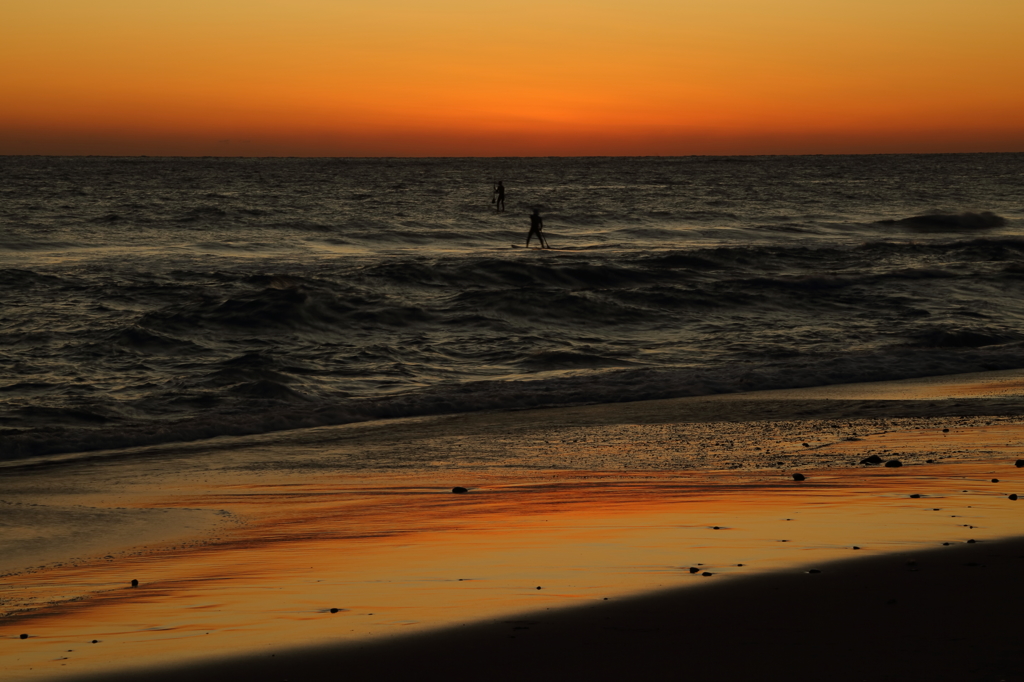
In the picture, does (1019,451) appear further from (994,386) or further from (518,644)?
(518,644)

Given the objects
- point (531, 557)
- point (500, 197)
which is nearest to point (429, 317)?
point (531, 557)

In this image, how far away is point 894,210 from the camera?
59250 mm

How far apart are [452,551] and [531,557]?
1.56 feet

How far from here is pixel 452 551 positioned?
220 inches

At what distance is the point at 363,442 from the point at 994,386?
26.3 feet

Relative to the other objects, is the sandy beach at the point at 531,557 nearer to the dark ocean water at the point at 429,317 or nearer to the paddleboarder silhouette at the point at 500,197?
the dark ocean water at the point at 429,317

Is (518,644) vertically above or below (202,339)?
above

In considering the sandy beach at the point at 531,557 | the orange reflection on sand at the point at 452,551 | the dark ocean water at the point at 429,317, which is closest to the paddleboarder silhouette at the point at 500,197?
the dark ocean water at the point at 429,317

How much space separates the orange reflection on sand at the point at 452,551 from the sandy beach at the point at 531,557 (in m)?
0.02

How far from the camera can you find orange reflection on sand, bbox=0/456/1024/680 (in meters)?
4.32

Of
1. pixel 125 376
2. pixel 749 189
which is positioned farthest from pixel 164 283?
pixel 749 189

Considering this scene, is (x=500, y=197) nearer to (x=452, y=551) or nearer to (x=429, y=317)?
(x=429, y=317)

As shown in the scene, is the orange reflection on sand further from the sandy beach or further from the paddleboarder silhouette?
the paddleboarder silhouette

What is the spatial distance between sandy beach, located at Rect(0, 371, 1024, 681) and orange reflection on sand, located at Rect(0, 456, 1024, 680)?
0.02 meters
